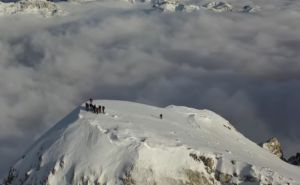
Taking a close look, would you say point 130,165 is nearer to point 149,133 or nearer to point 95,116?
point 149,133

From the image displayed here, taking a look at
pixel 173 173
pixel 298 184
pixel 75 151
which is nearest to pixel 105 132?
pixel 75 151

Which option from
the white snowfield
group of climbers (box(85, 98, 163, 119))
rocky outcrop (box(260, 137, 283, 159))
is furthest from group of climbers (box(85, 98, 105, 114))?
rocky outcrop (box(260, 137, 283, 159))

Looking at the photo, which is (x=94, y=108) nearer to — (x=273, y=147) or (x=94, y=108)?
(x=94, y=108)

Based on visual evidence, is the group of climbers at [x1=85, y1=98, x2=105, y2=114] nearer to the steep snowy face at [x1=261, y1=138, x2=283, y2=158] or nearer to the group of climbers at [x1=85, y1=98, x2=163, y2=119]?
the group of climbers at [x1=85, y1=98, x2=163, y2=119]

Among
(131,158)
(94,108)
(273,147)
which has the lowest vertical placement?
(273,147)

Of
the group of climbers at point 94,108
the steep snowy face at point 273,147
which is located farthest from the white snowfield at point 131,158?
the steep snowy face at point 273,147

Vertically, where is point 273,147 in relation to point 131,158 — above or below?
below

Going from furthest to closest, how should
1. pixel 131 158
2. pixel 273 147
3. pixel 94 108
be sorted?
pixel 273 147 < pixel 94 108 < pixel 131 158

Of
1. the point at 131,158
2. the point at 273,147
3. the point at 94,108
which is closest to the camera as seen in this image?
the point at 131,158

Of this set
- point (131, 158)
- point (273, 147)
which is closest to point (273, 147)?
point (273, 147)
